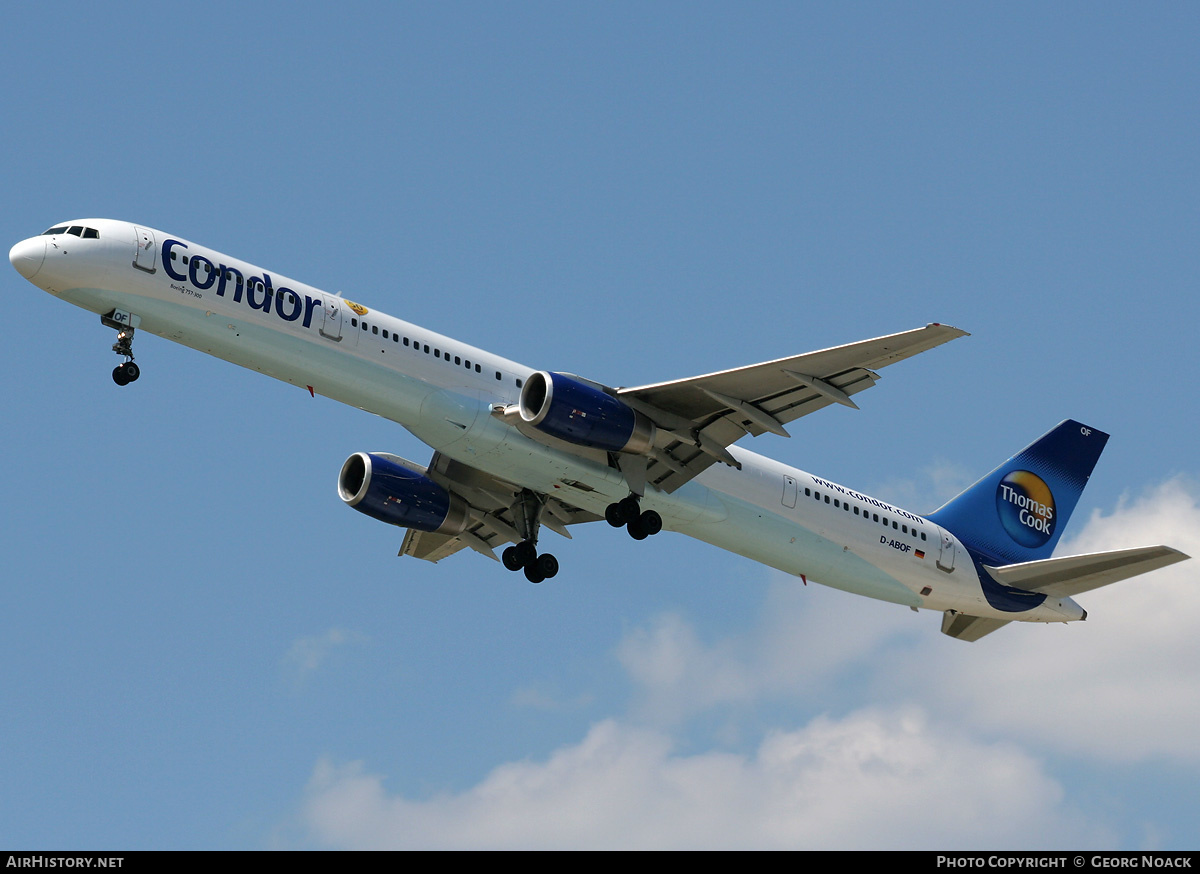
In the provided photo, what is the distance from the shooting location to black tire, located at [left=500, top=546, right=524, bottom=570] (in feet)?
125

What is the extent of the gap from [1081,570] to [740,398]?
38.0 ft

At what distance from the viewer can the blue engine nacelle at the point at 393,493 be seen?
3762 cm

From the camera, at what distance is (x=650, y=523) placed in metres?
34.8

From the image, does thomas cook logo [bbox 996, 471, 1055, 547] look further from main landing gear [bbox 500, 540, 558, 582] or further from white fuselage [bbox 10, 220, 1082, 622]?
main landing gear [bbox 500, 540, 558, 582]

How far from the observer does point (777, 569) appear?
37.4m

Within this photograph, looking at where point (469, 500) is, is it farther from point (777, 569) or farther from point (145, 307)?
point (145, 307)

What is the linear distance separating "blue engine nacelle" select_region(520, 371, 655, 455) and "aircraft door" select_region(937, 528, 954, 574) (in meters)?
11.0

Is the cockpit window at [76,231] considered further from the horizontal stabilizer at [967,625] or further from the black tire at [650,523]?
the horizontal stabilizer at [967,625]

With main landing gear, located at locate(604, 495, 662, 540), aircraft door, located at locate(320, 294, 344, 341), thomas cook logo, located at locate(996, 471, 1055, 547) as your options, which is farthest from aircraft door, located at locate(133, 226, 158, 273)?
thomas cook logo, located at locate(996, 471, 1055, 547)

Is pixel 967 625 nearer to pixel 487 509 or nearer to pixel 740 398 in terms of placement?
pixel 740 398

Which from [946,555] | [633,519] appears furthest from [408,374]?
[946,555]

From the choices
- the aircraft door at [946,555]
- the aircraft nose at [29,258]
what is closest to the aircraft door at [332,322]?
the aircraft nose at [29,258]

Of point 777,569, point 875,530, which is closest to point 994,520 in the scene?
point 875,530
